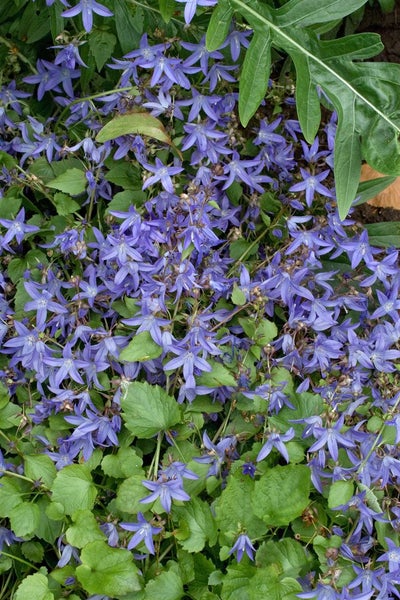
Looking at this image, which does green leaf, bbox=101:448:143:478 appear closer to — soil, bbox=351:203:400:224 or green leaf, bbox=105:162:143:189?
green leaf, bbox=105:162:143:189

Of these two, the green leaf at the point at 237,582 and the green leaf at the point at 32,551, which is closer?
the green leaf at the point at 237,582

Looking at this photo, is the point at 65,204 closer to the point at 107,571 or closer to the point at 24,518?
the point at 24,518

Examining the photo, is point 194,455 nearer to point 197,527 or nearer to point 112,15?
point 197,527

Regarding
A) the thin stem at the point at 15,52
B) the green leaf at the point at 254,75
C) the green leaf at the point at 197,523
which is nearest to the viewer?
the green leaf at the point at 197,523

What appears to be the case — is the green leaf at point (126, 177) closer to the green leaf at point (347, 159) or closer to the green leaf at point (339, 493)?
the green leaf at point (347, 159)

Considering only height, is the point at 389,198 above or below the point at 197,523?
above

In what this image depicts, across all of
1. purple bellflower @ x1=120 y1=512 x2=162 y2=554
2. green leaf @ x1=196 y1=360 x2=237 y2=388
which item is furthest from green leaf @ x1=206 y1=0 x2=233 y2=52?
purple bellflower @ x1=120 y1=512 x2=162 y2=554

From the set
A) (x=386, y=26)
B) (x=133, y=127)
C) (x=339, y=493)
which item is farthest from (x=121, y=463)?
(x=386, y=26)

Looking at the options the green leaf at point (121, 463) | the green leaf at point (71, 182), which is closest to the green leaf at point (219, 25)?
the green leaf at point (71, 182)

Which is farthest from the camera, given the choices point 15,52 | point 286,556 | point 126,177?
point 15,52
